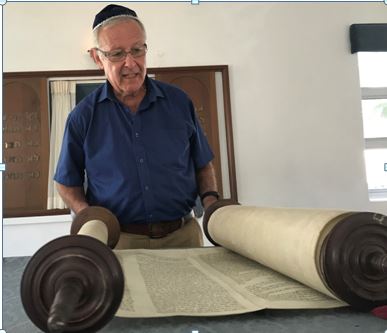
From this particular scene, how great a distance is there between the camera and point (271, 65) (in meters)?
3.50

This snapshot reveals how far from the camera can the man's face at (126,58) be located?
1.19m

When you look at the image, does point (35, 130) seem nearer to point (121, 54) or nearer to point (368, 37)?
point (121, 54)

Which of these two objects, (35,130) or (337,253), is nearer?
(337,253)

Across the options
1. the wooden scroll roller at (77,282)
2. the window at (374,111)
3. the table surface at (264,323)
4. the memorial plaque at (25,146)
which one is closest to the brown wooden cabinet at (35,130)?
the memorial plaque at (25,146)

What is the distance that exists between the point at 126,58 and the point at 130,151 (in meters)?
0.26

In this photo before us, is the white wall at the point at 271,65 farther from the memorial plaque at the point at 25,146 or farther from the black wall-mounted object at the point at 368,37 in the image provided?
the memorial plaque at the point at 25,146

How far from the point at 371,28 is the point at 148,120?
2865 millimetres

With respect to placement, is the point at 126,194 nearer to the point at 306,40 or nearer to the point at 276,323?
the point at 276,323

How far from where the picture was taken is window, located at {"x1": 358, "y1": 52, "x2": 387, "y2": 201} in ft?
11.9

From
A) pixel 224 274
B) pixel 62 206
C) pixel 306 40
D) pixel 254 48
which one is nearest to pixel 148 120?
pixel 224 274

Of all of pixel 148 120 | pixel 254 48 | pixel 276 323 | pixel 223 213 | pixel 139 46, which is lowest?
pixel 276 323

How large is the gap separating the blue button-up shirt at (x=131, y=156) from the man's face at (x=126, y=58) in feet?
0.24

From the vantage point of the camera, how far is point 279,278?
83 centimetres

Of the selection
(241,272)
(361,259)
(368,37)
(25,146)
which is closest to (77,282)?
(361,259)
